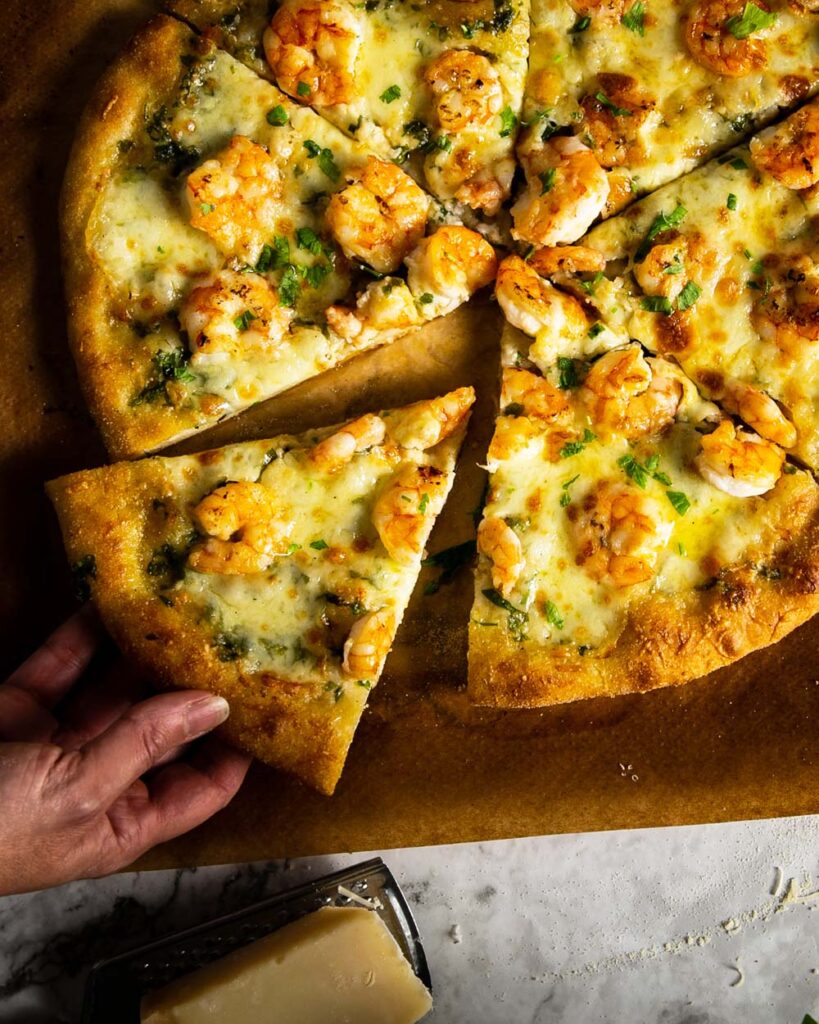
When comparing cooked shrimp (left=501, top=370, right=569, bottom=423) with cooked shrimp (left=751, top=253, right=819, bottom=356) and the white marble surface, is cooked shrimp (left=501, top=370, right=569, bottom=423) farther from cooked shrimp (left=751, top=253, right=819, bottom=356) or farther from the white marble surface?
the white marble surface

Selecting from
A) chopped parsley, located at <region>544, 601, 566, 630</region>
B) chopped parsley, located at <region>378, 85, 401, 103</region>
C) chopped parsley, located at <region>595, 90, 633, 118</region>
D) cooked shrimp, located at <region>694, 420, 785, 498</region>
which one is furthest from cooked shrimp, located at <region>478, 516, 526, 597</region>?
chopped parsley, located at <region>378, 85, 401, 103</region>

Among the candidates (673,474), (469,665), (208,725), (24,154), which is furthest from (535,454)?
(24,154)

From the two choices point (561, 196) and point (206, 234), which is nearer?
point (561, 196)

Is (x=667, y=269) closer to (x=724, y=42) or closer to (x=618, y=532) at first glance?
(x=724, y=42)

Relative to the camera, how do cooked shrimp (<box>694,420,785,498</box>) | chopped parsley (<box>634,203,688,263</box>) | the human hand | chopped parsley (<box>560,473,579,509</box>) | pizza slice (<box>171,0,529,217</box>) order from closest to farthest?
1. the human hand
2. cooked shrimp (<box>694,420,785,498</box>)
3. chopped parsley (<box>560,473,579,509</box>)
4. chopped parsley (<box>634,203,688,263</box>)
5. pizza slice (<box>171,0,529,217</box>)

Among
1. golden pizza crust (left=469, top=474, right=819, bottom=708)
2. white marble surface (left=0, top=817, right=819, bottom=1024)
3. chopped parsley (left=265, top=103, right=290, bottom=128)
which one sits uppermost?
chopped parsley (left=265, top=103, right=290, bottom=128)

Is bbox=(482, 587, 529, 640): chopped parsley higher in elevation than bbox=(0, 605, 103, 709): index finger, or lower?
lower

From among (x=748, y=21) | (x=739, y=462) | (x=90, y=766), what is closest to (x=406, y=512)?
(x=739, y=462)

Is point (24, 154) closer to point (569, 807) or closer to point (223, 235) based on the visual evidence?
point (223, 235)
